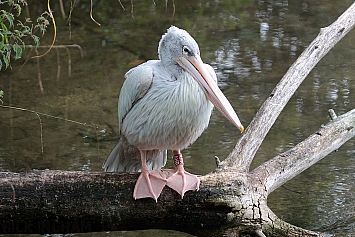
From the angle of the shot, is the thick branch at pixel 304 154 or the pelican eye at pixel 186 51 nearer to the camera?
the pelican eye at pixel 186 51

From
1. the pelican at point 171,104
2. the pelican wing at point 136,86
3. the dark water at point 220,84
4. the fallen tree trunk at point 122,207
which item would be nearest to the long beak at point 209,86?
the pelican at point 171,104

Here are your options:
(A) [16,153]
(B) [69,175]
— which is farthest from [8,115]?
(B) [69,175]

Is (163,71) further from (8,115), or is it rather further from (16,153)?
(8,115)

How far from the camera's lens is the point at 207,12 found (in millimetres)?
7105

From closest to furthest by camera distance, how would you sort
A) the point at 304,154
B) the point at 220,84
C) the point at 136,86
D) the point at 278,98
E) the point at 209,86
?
the point at 209,86 → the point at 136,86 → the point at 304,154 → the point at 278,98 → the point at 220,84

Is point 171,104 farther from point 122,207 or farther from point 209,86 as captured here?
point 122,207

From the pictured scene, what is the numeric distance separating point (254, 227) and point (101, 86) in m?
2.92

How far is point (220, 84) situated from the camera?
5.39 meters

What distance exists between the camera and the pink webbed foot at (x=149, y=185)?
287 centimetres

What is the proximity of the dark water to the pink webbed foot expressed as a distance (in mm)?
706

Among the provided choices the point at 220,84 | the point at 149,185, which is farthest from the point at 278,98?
the point at 220,84

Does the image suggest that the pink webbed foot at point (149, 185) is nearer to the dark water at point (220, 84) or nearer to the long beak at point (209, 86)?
the long beak at point (209, 86)

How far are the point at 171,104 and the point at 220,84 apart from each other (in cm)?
255

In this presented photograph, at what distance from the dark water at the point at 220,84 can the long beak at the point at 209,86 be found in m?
0.58
